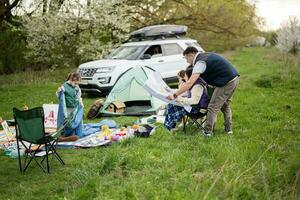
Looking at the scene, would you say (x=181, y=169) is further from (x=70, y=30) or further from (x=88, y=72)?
(x=70, y=30)

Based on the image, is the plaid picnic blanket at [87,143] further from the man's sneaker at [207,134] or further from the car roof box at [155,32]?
A: the car roof box at [155,32]

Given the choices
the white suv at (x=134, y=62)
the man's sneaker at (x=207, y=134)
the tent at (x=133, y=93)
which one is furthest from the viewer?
the white suv at (x=134, y=62)

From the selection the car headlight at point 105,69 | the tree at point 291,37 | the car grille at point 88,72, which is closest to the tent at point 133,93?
the car headlight at point 105,69

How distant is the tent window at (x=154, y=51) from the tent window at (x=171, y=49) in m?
0.22

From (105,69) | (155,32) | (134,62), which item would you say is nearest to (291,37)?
(155,32)

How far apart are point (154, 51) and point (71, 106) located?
7.60m

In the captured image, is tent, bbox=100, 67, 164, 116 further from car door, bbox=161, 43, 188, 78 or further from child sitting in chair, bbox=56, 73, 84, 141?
car door, bbox=161, 43, 188, 78

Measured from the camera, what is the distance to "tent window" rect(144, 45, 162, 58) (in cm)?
1631

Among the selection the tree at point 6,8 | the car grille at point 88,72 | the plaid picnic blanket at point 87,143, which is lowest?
the plaid picnic blanket at point 87,143

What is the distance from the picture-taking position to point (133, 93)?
1277cm

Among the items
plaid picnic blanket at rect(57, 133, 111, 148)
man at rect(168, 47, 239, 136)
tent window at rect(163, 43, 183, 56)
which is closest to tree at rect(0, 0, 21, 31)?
tent window at rect(163, 43, 183, 56)

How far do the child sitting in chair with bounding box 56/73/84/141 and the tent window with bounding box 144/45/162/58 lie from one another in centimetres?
719

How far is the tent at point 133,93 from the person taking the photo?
492 inches

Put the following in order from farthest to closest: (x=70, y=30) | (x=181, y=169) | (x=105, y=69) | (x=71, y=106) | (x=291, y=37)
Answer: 1. (x=291, y=37)
2. (x=70, y=30)
3. (x=105, y=69)
4. (x=71, y=106)
5. (x=181, y=169)
